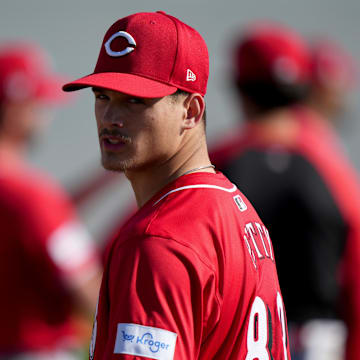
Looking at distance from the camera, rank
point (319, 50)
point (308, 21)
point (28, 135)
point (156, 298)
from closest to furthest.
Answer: point (156, 298), point (28, 135), point (319, 50), point (308, 21)

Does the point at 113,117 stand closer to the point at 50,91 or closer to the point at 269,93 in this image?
the point at 269,93

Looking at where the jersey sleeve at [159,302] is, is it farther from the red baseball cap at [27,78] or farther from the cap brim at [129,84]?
the red baseball cap at [27,78]

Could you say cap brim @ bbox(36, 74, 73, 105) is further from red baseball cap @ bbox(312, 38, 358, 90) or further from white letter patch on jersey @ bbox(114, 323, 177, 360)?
white letter patch on jersey @ bbox(114, 323, 177, 360)

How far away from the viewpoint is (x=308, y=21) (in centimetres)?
1178

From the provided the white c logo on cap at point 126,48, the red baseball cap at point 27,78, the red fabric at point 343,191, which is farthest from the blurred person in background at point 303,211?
the white c logo on cap at point 126,48

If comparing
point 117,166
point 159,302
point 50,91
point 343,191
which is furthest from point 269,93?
point 159,302

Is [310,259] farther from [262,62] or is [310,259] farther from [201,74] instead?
[201,74]

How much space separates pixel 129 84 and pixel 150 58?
112 millimetres

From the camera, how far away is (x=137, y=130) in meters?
2.19

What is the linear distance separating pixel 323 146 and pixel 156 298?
289 cm

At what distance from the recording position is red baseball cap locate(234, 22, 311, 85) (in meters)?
4.80

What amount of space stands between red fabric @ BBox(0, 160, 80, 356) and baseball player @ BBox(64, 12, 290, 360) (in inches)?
86.3

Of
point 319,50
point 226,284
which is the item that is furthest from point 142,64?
point 319,50

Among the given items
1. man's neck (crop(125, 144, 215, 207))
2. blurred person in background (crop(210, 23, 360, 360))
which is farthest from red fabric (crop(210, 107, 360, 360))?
man's neck (crop(125, 144, 215, 207))
